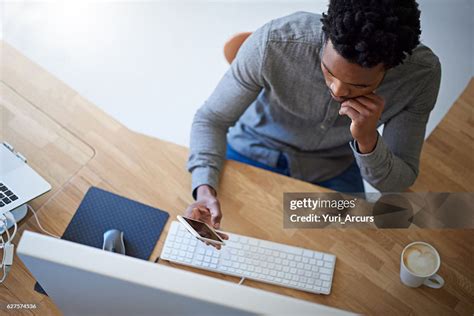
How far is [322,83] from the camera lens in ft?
4.41

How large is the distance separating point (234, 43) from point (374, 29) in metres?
0.57

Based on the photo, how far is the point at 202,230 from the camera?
1.23 metres

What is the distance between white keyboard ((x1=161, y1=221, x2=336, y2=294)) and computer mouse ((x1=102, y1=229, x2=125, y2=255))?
0.11 metres

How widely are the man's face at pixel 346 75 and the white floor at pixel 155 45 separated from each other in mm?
1310

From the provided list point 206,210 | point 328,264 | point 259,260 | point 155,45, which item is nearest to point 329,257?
point 328,264

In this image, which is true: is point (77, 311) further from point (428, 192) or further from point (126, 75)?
point (126, 75)

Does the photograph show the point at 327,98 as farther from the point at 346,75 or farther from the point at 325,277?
the point at 325,277

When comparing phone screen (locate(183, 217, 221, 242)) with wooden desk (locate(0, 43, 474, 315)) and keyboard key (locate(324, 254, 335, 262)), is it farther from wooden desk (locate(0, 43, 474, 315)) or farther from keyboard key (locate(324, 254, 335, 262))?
keyboard key (locate(324, 254, 335, 262))

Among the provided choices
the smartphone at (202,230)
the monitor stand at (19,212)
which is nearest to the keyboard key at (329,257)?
the smartphone at (202,230)

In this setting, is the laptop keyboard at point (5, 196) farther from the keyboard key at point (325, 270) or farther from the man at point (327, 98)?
the keyboard key at point (325, 270)

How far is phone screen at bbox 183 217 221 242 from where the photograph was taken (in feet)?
3.98

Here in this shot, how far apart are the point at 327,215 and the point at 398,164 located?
229 millimetres

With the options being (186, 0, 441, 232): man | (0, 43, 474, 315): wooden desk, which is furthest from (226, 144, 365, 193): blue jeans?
(0, 43, 474, 315): wooden desk

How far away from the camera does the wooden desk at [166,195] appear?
4.25 ft
